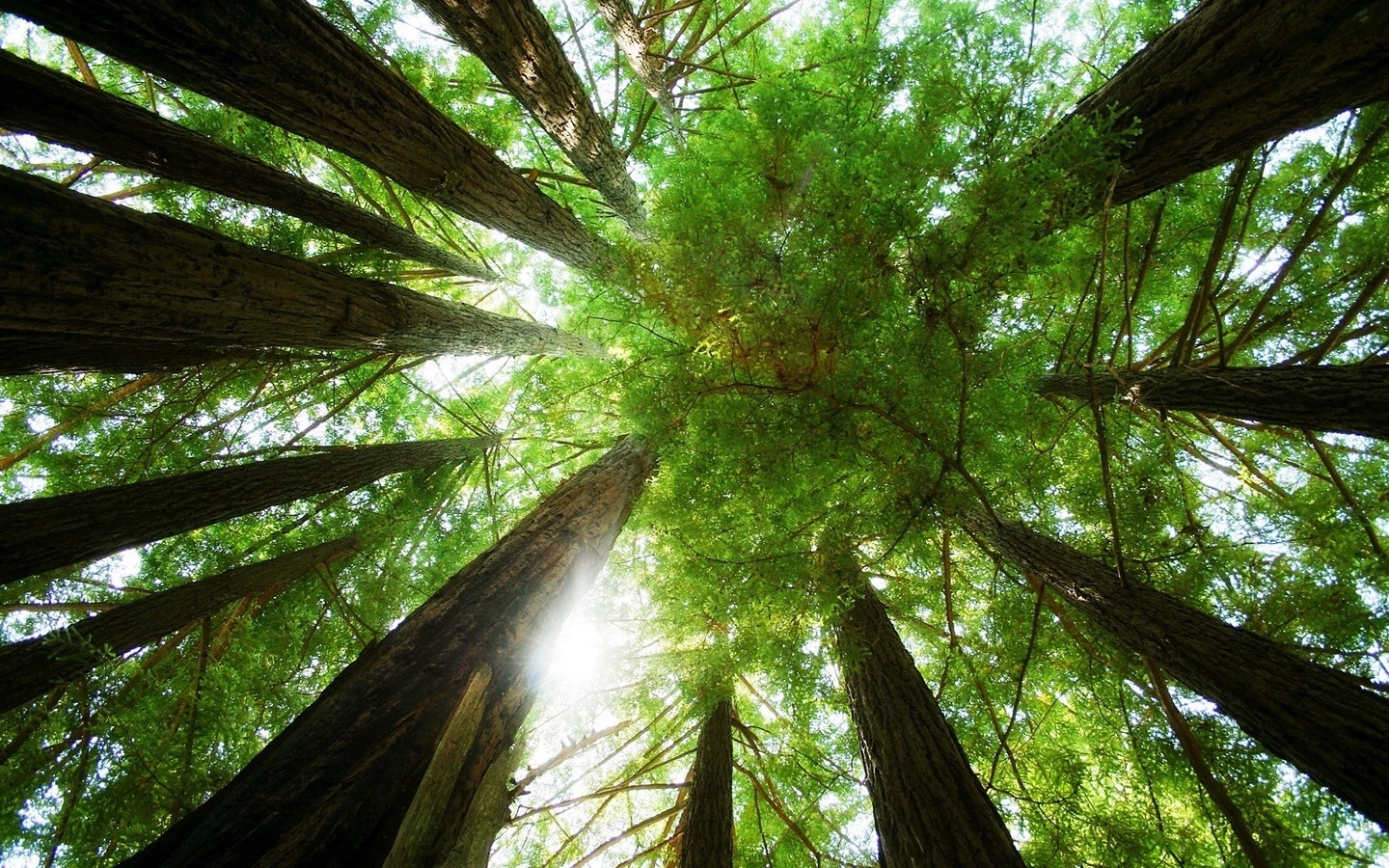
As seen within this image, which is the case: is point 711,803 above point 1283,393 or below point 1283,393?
below

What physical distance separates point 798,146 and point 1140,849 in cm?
383

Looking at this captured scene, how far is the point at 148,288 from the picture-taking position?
1965 mm

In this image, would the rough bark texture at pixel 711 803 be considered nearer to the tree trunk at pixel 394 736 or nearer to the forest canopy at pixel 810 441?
the forest canopy at pixel 810 441

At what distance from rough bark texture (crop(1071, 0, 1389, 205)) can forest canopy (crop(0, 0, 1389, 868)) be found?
0.08 m

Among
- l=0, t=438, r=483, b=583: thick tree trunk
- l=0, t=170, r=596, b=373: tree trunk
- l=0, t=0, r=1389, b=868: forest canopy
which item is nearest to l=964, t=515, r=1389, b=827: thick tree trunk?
l=0, t=0, r=1389, b=868: forest canopy

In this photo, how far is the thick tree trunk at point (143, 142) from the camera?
2.05 m

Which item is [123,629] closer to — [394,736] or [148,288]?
[148,288]

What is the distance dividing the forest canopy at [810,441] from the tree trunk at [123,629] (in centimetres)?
7

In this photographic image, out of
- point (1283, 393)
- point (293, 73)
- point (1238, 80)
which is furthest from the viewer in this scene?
point (1283, 393)

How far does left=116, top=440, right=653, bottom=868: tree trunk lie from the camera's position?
1.53 m

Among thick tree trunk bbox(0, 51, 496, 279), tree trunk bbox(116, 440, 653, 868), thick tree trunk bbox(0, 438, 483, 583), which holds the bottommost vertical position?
tree trunk bbox(116, 440, 653, 868)

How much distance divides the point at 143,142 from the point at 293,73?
30.5 inches

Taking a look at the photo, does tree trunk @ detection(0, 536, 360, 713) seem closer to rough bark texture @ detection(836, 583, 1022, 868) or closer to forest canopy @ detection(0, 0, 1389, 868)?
forest canopy @ detection(0, 0, 1389, 868)

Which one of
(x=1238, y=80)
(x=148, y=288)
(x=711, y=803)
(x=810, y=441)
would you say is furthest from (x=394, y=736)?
(x=1238, y=80)
